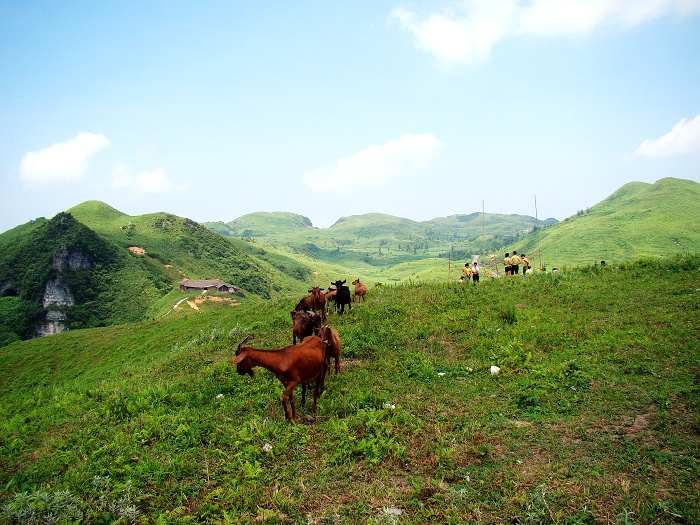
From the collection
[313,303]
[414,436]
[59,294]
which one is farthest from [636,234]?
[59,294]

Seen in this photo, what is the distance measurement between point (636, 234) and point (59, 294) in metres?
182

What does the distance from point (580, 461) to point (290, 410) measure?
18.7 ft

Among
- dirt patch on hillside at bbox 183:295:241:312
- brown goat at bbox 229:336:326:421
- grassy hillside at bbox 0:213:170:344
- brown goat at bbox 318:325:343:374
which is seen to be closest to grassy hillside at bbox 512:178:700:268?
dirt patch on hillside at bbox 183:295:241:312

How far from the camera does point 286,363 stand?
8.42 metres

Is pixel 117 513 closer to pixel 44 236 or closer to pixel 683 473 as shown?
pixel 683 473

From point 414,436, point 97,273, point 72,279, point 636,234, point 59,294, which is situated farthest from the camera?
point 636,234

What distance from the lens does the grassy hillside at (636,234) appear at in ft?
400

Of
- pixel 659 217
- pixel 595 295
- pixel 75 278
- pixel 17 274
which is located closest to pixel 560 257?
pixel 659 217

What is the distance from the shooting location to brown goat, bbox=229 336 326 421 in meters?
8.38

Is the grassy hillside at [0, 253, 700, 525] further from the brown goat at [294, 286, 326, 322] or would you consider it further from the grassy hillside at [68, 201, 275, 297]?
the grassy hillside at [68, 201, 275, 297]

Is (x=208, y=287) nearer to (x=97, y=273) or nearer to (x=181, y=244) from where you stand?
(x=97, y=273)

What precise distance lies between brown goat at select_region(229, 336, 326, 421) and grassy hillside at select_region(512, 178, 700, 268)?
119292 millimetres

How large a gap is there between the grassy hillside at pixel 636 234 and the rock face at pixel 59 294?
440ft

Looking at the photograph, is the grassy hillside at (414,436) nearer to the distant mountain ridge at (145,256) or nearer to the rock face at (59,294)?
the distant mountain ridge at (145,256)
